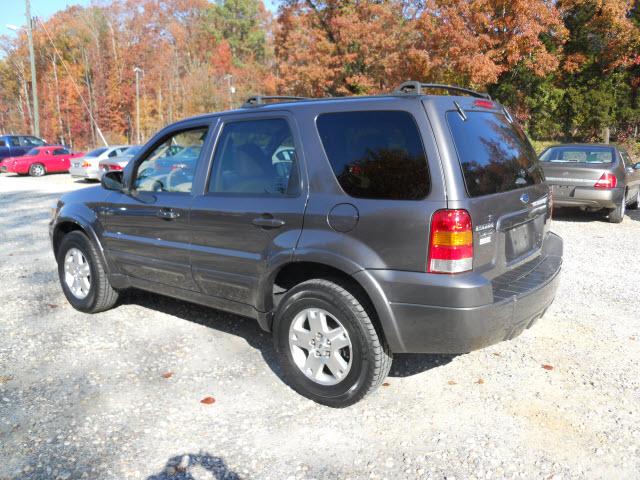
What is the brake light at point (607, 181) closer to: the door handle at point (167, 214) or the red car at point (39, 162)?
the door handle at point (167, 214)

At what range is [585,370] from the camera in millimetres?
3803

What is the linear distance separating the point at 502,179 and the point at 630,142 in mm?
24908

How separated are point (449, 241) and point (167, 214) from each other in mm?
2275

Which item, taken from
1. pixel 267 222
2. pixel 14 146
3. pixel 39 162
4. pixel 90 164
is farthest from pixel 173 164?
pixel 14 146

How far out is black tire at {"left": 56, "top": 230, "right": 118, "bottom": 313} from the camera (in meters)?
4.79

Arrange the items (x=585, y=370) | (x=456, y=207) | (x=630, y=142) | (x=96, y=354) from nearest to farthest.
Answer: (x=456, y=207) < (x=585, y=370) < (x=96, y=354) < (x=630, y=142)

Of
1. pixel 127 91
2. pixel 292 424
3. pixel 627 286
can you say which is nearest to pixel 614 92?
pixel 627 286

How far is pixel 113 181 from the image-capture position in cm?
460

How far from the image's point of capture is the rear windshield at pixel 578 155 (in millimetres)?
9859

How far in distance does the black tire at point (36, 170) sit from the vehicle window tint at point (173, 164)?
22.7 meters

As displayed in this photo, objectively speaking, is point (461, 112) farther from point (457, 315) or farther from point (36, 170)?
point (36, 170)

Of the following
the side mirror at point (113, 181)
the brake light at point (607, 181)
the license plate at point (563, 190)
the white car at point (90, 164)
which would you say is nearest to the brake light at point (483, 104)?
the side mirror at point (113, 181)

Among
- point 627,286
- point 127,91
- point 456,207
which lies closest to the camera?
point 456,207

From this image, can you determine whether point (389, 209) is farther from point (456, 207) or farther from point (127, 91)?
point (127, 91)
